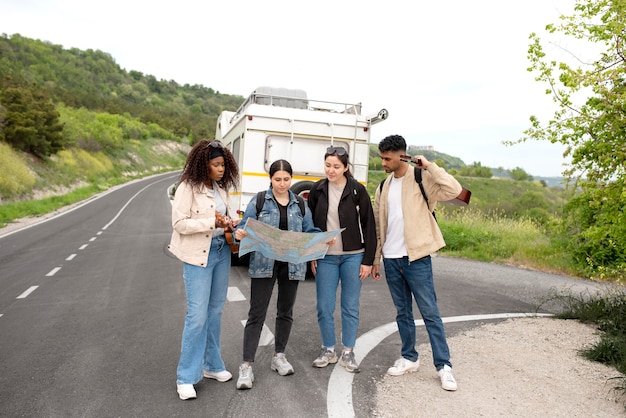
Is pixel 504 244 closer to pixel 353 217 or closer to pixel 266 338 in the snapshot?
pixel 266 338

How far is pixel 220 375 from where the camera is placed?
384 centimetres

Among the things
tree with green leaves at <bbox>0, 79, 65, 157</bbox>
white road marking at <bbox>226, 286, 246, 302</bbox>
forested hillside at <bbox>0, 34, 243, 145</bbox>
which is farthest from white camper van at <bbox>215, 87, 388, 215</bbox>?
forested hillside at <bbox>0, 34, 243, 145</bbox>

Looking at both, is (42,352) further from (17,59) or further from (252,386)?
(17,59)

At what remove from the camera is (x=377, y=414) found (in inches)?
125

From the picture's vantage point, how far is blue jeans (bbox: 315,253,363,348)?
4016 mm

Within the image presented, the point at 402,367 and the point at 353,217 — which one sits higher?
the point at 353,217

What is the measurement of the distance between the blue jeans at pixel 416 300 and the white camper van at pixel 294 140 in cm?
479

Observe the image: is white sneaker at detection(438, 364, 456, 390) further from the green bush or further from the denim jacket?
the green bush

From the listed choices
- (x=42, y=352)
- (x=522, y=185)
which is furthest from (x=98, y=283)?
(x=522, y=185)

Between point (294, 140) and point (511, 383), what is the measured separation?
6417 mm

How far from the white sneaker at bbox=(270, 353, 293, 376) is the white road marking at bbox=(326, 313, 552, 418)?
37 cm

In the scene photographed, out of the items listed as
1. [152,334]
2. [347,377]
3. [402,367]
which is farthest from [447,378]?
[152,334]

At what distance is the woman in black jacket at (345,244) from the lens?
13.1 feet

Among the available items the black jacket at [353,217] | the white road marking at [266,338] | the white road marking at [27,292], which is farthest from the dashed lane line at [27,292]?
the black jacket at [353,217]
